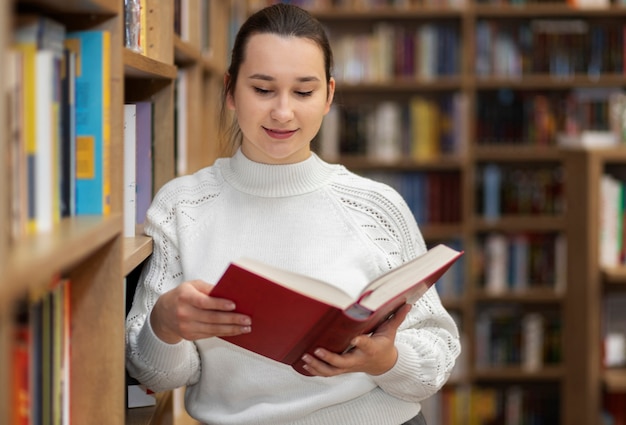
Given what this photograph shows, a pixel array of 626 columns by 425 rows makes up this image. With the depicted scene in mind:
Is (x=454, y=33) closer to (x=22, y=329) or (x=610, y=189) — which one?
(x=610, y=189)

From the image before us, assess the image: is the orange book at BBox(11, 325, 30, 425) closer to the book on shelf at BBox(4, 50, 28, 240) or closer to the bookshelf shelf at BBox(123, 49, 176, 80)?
the book on shelf at BBox(4, 50, 28, 240)

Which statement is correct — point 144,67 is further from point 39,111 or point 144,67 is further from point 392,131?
point 392,131

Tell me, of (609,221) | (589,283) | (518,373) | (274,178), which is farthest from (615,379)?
(274,178)

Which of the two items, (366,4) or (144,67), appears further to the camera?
(366,4)

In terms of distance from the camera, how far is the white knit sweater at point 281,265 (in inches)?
58.0

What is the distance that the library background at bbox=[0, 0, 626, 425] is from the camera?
98 cm

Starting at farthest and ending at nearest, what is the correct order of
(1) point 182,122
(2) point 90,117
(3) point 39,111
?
(1) point 182,122, (2) point 90,117, (3) point 39,111

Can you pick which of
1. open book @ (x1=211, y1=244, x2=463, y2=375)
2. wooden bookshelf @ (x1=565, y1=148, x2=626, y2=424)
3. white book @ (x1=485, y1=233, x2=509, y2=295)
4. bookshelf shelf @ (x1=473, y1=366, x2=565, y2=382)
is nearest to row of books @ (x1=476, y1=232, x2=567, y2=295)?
white book @ (x1=485, y1=233, x2=509, y2=295)

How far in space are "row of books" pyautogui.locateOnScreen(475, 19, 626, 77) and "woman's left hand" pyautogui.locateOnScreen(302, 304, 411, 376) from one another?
11.0 ft

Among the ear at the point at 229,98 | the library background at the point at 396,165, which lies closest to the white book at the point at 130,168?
the library background at the point at 396,165

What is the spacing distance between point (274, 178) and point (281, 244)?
4.9 inches

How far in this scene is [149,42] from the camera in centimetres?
171

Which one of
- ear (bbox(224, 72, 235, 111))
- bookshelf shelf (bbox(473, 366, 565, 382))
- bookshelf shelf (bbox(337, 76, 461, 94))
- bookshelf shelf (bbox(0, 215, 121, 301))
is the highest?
bookshelf shelf (bbox(337, 76, 461, 94))

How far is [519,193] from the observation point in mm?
4590
